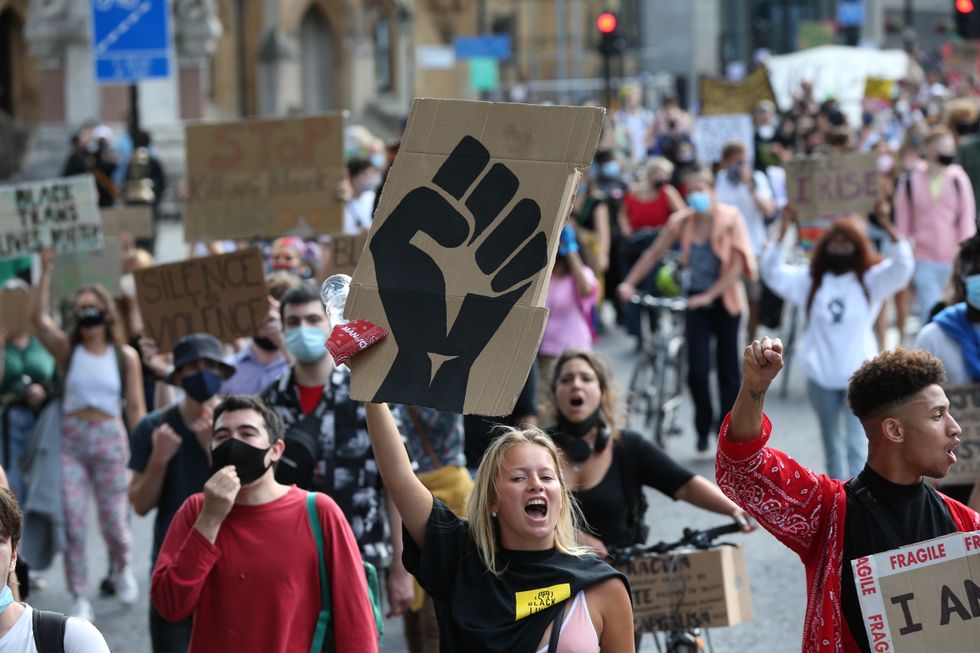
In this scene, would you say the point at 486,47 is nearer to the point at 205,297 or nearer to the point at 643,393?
the point at 643,393

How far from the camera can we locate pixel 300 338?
6.31 meters

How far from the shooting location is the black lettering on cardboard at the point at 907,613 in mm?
3908

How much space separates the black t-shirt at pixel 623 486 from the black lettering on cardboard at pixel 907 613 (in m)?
2.07

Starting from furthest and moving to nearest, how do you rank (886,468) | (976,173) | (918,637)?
(976,173)
(886,468)
(918,637)

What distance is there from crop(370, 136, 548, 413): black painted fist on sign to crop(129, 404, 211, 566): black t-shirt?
2.41 metres

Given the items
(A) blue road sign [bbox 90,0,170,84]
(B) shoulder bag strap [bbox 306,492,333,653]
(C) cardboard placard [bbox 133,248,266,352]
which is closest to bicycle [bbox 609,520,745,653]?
(B) shoulder bag strap [bbox 306,492,333,653]

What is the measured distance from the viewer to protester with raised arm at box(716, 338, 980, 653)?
13.3 feet

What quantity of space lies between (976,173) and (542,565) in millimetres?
10710

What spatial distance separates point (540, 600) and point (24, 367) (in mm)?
5623

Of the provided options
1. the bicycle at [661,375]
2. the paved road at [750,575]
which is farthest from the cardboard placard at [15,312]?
the bicycle at [661,375]

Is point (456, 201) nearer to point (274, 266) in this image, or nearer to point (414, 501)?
point (414, 501)

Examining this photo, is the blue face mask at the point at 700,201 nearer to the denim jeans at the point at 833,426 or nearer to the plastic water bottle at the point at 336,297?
the denim jeans at the point at 833,426

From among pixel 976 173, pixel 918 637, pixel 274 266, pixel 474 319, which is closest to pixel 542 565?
pixel 474 319

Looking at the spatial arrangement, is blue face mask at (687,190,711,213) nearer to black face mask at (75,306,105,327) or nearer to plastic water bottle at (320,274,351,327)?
black face mask at (75,306,105,327)
